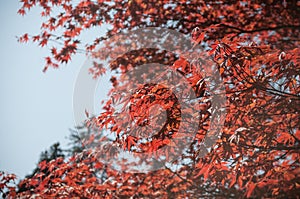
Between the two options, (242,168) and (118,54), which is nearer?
(242,168)

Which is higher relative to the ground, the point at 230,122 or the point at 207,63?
the point at 207,63

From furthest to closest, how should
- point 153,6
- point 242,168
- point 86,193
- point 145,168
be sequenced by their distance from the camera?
1. point 153,6
2. point 145,168
3. point 86,193
4. point 242,168

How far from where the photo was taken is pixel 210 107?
267 centimetres

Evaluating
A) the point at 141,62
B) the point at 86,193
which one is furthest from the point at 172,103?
the point at 141,62

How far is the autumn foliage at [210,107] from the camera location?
2652 millimetres

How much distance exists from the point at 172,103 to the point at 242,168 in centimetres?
104

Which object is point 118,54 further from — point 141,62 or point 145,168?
point 145,168

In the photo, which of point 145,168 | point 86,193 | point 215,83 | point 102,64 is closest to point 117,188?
point 86,193

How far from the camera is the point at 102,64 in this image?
6.21 m

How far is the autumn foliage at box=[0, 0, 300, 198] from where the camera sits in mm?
2652

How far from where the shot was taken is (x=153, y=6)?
524 centimetres

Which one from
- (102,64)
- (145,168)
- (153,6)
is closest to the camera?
(145,168)

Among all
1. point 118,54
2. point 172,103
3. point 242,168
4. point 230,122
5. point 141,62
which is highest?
point 118,54

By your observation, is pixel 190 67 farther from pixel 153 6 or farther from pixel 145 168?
pixel 153 6
